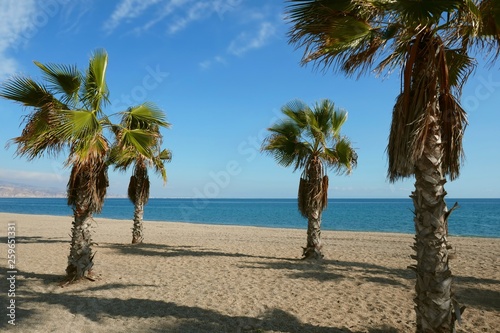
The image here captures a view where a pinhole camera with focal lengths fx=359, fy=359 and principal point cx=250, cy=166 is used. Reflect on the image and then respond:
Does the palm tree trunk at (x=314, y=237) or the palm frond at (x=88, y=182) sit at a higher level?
the palm frond at (x=88, y=182)

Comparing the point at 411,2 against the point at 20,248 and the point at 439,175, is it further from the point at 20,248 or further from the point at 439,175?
the point at 20,248

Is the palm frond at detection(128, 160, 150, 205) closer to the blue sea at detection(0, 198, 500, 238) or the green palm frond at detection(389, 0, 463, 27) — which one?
the blue sea at detection(0, 198, 500, 238)

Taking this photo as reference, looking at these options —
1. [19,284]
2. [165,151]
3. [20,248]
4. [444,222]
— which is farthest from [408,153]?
[20,248]

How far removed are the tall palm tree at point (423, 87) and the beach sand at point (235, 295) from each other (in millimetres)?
1710

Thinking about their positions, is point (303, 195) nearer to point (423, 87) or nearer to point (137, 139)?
point (137, 139)

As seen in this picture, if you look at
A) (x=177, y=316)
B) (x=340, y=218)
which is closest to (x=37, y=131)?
(x=177, y=316)

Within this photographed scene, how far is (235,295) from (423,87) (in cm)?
536

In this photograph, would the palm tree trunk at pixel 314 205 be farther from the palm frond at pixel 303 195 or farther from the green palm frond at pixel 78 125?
the green palm frond at pixel 78 125

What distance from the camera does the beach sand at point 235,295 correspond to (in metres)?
→ 5.91

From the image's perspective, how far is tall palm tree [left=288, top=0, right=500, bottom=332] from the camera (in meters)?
4.47

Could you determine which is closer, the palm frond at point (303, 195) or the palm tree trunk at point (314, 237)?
the palm tree trunk at point (314, 237)

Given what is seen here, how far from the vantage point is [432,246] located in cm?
452

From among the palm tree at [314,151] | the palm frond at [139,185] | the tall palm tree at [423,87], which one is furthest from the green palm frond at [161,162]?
the tall palm tree at [423,87]

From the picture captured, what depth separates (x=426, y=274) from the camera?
4539 millimetres
